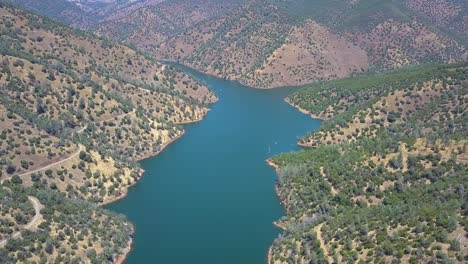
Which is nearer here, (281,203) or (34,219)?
(34,219)

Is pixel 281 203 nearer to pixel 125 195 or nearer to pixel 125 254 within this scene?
pixel 125 195

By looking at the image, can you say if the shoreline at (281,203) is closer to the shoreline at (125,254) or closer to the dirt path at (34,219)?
the shoreline at (125,254)

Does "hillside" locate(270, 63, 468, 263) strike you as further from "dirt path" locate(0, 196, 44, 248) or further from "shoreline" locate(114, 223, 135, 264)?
"dirt path" locate(0, 196, 44, 248)

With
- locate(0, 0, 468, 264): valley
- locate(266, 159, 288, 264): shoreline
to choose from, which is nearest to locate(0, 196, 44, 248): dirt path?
locate(0, 0, 468, 264): valley

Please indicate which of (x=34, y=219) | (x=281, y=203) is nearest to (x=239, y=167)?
(x=281, y=203)

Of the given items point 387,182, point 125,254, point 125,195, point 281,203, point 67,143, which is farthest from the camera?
Answer: point 125,195

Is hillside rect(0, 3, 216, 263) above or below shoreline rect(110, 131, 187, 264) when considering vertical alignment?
above
